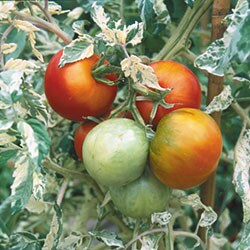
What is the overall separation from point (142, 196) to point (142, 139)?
0.25 ft

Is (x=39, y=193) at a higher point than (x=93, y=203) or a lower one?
higher

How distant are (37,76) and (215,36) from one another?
0.38 m

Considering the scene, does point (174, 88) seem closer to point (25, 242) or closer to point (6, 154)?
point (6, 154)

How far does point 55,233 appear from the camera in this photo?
0.74m

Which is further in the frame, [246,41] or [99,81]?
[99,81]

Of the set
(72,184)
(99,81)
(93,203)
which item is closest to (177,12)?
(99,81)

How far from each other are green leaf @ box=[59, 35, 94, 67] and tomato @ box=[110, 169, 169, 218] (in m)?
0.15

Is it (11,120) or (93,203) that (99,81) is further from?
(93,203)

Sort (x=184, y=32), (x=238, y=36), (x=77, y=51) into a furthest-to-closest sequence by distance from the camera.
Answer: (x=184, y=32)
(x=77, y=51)
(x=238, y=36)

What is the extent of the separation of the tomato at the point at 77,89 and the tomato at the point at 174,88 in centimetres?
4

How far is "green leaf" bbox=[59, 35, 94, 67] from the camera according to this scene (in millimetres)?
622

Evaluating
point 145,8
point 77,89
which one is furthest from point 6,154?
point 145,8

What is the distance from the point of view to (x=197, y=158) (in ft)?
1.97

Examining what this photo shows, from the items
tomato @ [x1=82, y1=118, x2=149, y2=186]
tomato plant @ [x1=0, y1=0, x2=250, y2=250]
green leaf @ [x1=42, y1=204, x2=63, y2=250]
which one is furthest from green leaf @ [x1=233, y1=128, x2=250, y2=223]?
green leaf @ [x1=42, y1=204, x2=63, y2=250]
